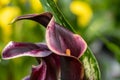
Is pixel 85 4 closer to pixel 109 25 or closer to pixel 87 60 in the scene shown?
pixel 109 25

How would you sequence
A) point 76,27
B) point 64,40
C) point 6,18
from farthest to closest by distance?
point 76,27 → point 6,18 → point 64,40

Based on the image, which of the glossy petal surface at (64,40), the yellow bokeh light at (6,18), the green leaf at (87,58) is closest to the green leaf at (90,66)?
the green leaf at (87,58)

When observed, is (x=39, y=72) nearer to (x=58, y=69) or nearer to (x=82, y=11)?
(x=58, y=69)

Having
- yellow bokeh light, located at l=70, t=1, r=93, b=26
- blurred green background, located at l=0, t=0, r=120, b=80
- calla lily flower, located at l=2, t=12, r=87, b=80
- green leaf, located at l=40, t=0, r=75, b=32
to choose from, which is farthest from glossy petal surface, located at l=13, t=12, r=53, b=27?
yellow bokeh light, located at l=70, t=1, r=93, b=26

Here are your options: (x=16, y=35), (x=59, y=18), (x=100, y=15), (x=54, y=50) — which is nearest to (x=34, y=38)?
(x=16, y=35)

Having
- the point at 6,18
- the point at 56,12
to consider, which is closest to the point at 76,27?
the point at 6,18

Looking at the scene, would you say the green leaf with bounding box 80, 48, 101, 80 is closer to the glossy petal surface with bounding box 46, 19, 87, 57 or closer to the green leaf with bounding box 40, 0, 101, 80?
the green leaf with bounding box 40, 0, 101, 80
